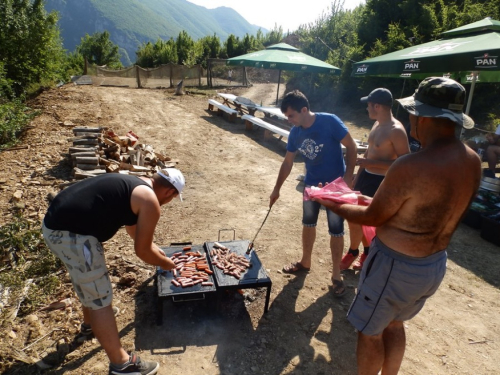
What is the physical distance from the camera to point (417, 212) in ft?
6.92

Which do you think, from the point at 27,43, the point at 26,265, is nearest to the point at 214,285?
the point at 26,265

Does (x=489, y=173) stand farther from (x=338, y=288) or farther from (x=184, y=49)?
(x=184, y=49)

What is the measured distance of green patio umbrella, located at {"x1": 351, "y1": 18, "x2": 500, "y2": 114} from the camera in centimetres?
559

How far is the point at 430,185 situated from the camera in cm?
202

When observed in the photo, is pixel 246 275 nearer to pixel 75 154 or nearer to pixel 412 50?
pixel 75 154

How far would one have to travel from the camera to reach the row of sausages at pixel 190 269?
3551 mm

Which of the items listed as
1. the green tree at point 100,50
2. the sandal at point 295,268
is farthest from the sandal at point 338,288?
the green tree at point 100,50

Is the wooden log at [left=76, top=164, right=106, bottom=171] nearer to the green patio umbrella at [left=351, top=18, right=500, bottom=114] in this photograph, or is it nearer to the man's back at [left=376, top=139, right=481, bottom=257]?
the man's back at [left=376, top=139, right=481, bottom=257]

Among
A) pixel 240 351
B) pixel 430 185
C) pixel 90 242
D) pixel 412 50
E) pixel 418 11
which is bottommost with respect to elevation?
pixel 240 351

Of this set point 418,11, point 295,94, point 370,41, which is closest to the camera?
point 295,94

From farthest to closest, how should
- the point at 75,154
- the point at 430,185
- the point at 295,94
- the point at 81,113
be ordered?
1. the point at 81,113
2. the point at 75,154
3. the point at 295,94
4. the point at 430,185

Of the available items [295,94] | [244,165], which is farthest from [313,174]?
[244,165]

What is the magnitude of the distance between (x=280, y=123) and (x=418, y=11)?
1178 cm

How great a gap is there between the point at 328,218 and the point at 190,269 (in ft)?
5.75
